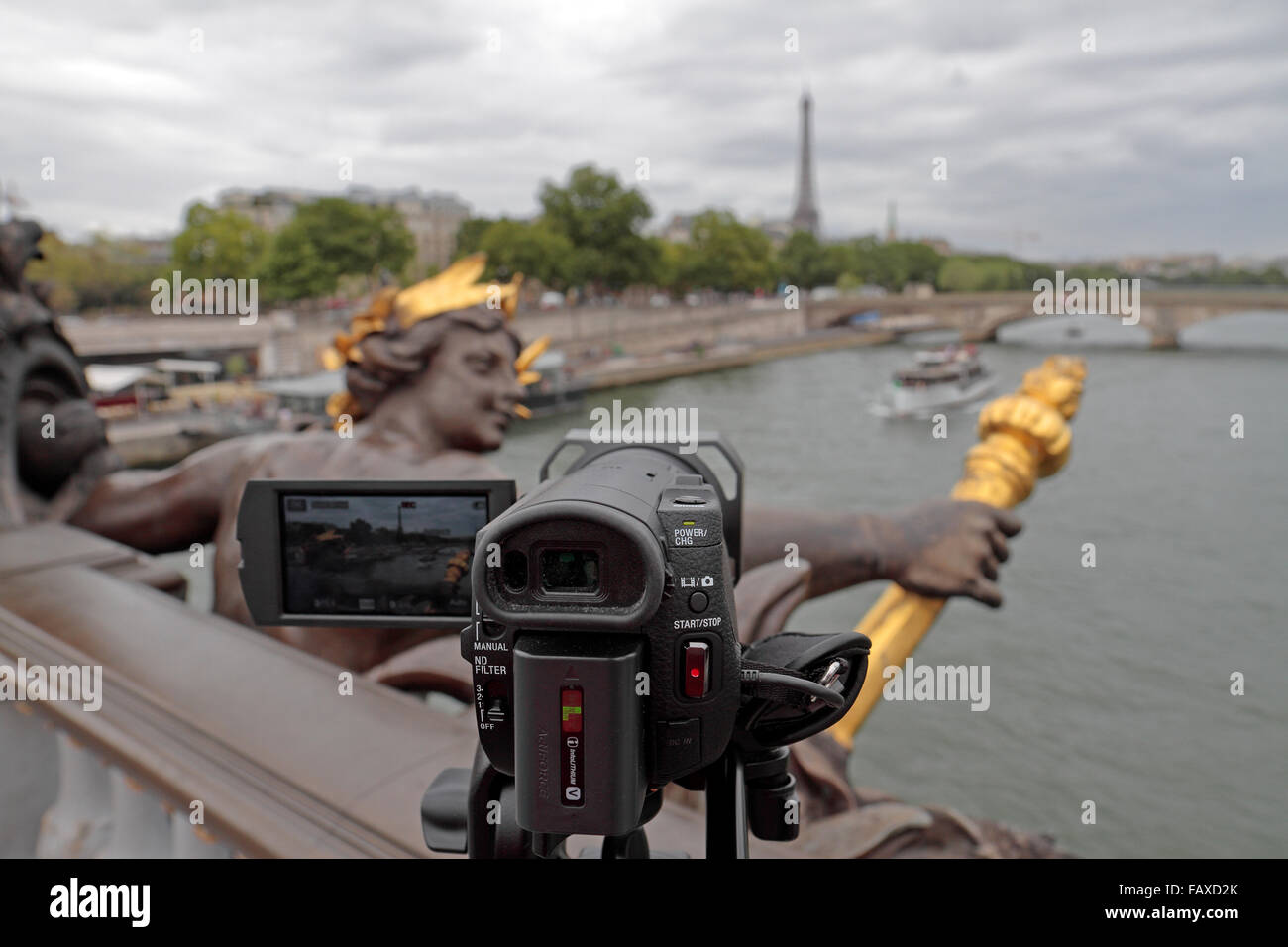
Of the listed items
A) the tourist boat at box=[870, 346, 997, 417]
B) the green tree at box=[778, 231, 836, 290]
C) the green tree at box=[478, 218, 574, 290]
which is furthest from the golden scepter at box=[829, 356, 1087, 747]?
the green tree at box=[778, 231, 836, 290]

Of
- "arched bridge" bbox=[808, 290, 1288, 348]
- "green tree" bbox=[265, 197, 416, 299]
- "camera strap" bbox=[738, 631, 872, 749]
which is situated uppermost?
"green tree" bbox=[265, 197, 416, 299]

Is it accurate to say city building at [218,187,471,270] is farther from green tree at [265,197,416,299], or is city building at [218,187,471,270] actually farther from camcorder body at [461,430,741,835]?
camcorder body at [461,430,741,835]

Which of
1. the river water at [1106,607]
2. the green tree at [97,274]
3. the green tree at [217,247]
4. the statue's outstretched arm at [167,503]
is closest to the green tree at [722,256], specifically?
the river water at [1106,607]

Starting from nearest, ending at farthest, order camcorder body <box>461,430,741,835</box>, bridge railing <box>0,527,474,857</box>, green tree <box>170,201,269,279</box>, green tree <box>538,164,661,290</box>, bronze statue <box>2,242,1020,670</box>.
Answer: camcorder body <box>461,430,741,835</box>, bridge railing <box>0,527,474,857</box>, bronze statue <box>2,242,1020,670</box>, green tree <box>170,201,269,279</box>, green tree <box>538,164,661,290</box>

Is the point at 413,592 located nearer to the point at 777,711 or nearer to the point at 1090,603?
the point at 777,711

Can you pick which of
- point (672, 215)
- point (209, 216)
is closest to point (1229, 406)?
point (209, 216)

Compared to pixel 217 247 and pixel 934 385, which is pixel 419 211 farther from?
pixel 934 385

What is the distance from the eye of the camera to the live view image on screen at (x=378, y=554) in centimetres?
173

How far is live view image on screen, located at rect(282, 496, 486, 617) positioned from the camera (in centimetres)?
173

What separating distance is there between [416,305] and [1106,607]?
17186 mm

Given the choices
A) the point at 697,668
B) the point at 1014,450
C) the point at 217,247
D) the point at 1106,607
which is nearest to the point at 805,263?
the point at 217,247

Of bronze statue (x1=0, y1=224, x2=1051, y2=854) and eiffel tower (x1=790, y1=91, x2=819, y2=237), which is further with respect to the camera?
eiffel tower (x1=790, y1=91, x2=819, y2=237)

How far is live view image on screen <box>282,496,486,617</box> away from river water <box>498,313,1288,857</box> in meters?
5.03

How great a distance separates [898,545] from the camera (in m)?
4.10
